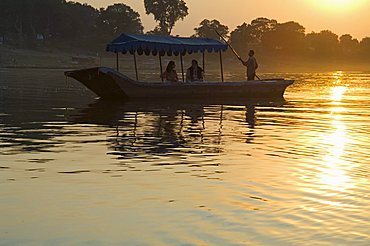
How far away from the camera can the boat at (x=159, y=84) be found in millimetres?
23328

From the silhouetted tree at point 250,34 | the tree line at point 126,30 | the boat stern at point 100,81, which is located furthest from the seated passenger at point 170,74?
A: the silhouetted tree at point 250,34

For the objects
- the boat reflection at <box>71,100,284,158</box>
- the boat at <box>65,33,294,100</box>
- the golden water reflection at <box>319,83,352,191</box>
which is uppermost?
the boat at <box>65,33,294,100</box>

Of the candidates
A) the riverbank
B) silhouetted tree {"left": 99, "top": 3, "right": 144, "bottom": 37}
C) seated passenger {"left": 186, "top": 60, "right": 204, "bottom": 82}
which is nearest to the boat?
seated passenger {"left": 186, "top": 60, "right": 204, "bottom": 82}

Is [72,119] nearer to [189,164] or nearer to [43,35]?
[189,164]

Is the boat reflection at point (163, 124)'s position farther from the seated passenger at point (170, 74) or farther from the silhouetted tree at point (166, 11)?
the silhouetted tree at point (166, 11)

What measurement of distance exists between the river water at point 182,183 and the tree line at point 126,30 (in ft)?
267

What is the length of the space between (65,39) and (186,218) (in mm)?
99844

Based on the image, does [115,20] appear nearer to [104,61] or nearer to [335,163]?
[104,61]

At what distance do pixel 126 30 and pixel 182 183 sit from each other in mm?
101235

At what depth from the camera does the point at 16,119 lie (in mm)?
16672

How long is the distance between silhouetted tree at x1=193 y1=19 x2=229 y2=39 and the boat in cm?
9682

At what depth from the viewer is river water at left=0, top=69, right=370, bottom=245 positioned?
6.26 metres

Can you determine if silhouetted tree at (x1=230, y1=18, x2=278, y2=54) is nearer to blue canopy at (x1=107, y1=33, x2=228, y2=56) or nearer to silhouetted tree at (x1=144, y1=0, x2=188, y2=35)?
silhouetted tree at (x1=144, y1=0, x2=188, y2=35)

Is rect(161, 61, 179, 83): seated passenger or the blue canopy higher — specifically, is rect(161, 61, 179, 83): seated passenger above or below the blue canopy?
below
